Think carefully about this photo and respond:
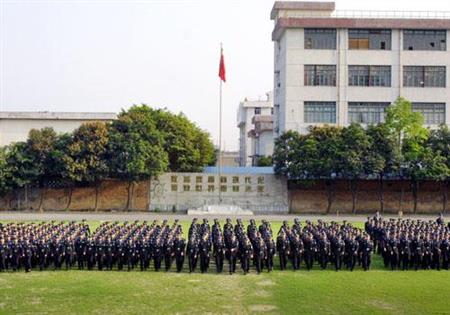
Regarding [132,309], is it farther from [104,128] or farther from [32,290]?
[104,128]

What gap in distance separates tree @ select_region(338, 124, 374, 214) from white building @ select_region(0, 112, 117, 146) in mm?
20222

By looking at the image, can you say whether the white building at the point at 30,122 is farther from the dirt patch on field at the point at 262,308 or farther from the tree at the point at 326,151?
the dirt patch on field at the point at 262,308

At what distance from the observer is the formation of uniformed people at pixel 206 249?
14977 millimetres

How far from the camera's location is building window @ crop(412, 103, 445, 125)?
36844mm

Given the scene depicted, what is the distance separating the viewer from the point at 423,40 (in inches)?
1454

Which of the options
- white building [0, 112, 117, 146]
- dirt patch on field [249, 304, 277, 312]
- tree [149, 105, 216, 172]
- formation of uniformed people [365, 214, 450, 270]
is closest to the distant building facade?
white building [0, 112, 117, 146]

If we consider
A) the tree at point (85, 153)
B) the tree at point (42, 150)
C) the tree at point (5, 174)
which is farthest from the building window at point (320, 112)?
the tree at point (5, 174)

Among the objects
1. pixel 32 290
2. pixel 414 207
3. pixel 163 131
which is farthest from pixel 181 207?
pixel 32 290

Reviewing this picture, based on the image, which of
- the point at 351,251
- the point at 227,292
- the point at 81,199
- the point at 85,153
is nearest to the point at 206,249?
the point at 227,292

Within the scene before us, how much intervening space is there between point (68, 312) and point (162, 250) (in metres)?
4.26

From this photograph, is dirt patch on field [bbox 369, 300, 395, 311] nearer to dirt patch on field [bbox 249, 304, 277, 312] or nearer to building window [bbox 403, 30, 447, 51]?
dirt patch on field [bbox 249, 304, 277, 312]

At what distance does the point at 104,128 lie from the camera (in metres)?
32.4

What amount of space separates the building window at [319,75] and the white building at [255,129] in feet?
53.6

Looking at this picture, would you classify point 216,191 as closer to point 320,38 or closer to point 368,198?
point 368,198
